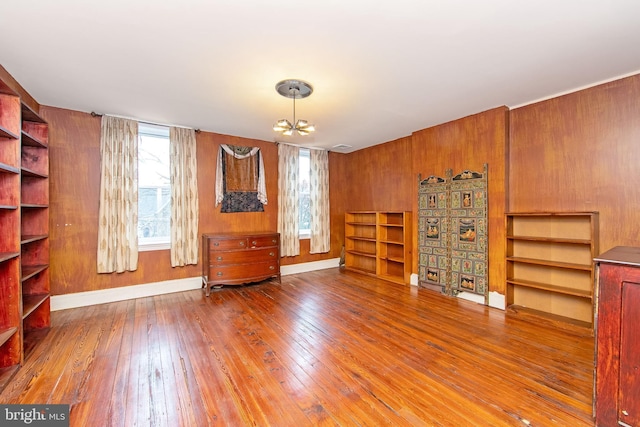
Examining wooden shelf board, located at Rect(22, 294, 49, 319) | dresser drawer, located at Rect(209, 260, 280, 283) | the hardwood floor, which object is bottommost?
the hardwood floor

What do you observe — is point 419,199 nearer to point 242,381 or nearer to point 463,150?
point 463,150

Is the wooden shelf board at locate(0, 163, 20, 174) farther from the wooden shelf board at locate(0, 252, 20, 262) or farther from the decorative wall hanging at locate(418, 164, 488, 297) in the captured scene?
the decorative wall hanging at locate(418, 164, 488, 297)

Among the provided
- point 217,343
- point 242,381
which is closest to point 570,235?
point 242,381

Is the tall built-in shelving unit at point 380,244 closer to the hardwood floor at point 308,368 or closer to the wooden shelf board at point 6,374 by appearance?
the hardwood floor at point 308,368

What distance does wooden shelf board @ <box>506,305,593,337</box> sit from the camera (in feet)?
9.21

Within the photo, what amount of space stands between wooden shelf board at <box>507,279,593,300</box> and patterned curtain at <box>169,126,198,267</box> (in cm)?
454

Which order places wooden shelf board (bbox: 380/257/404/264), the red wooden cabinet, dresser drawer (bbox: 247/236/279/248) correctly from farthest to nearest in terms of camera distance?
wooden shelf board (bbox: 380/257/404/264), dresser drawer (bbox: 247/236/279/248), the red wooden cabinet

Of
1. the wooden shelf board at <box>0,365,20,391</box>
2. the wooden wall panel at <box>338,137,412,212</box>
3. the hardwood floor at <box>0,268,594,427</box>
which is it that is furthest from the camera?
the wooden wall panel at <box>338,137,412,212</box>

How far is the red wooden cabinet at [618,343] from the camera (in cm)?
147

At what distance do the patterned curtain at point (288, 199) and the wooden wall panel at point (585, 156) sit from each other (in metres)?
3.50

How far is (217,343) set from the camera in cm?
261

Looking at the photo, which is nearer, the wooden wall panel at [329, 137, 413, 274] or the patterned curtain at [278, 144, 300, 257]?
the wooden wall panel at [329, 137, 413, 274]

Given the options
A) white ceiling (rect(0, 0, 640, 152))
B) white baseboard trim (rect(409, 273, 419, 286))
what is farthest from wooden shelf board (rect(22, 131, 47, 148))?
white baseboard trim (rect(409, 273, 419, 286))

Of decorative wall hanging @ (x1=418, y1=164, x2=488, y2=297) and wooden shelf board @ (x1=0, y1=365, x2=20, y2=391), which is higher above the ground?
decorative wall hanging @ (x1=418, y1=164, x2=488, y2=297)
